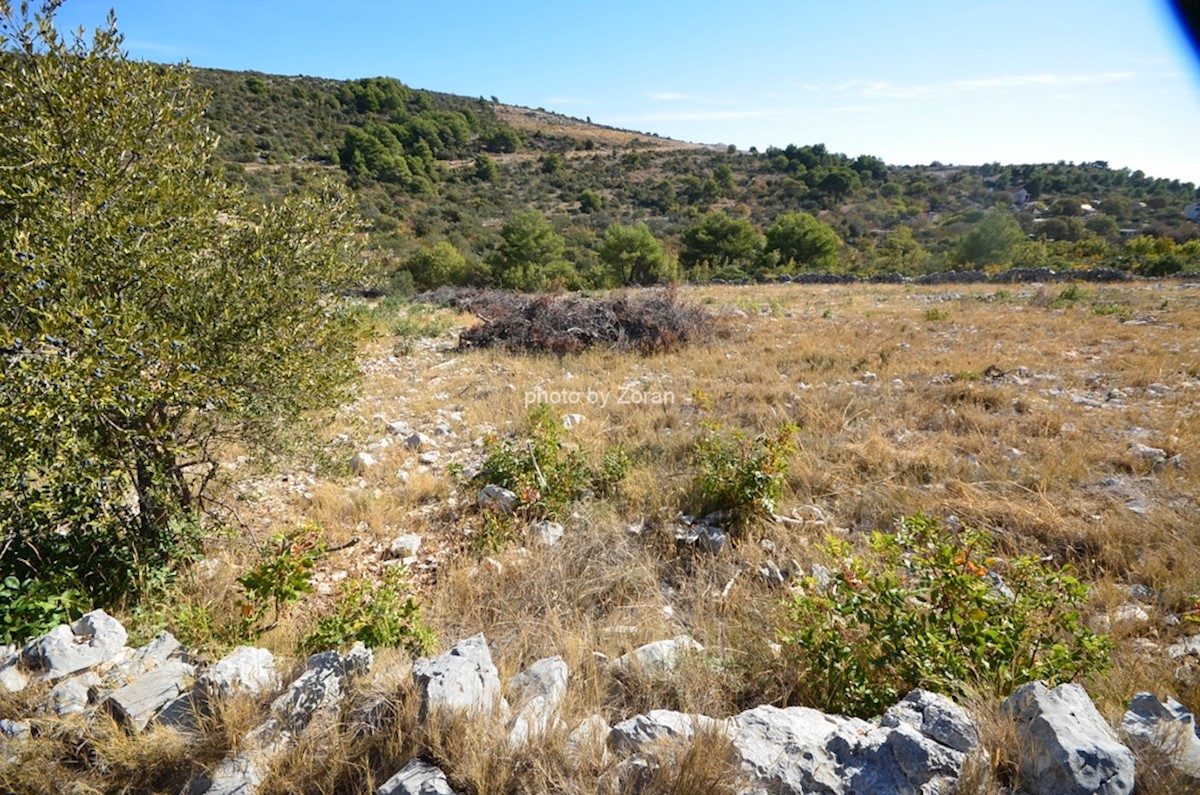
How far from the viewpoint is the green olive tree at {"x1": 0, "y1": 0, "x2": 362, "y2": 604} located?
2207 mm

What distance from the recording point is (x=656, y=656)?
235 centimetres

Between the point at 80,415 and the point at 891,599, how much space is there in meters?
3.46

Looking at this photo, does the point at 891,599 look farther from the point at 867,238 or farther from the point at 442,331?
the point at 867,238

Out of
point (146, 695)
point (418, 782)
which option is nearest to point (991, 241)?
point (418, 782)

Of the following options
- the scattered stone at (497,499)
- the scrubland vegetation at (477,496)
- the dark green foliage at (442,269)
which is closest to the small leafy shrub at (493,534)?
the scrubland vegetation at (477,496)

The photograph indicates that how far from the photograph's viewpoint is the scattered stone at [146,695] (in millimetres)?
1950

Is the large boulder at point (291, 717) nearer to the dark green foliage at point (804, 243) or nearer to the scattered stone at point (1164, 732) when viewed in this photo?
the scattered stone at point (1164, 732)

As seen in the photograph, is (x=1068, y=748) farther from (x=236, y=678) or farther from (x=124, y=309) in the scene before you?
(x=124, y=309)

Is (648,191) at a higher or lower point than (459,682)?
higher

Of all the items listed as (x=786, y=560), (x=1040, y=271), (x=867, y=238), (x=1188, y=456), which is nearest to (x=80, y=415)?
(x=786, y=560)

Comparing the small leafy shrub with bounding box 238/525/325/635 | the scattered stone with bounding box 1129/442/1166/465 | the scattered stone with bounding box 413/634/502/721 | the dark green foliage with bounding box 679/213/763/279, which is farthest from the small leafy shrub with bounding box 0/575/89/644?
the dark green foliage with bounding box 679/213/763/279

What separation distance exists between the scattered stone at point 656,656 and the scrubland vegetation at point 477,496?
73 mm

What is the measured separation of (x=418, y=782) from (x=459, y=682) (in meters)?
0.34

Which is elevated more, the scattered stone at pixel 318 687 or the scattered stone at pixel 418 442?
the scattered stone at pixel 318 687
